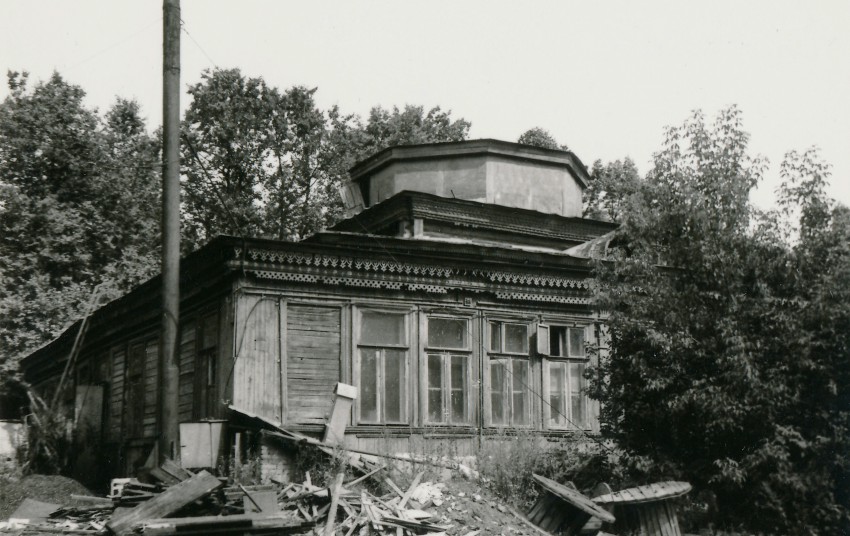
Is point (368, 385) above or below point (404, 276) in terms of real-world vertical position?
below

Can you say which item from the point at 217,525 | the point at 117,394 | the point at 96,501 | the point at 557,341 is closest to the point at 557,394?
the point at 557,341

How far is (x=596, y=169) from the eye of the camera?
46438 mm

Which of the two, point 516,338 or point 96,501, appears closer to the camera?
point 96,501

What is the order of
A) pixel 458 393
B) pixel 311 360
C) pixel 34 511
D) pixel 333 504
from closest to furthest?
pixel 333 504 → pixel 34 511 → pixel 311 360 → pixel 458 393

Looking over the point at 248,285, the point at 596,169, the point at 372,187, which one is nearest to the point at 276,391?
the point at 248,285

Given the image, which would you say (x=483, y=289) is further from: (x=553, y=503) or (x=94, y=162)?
(x=94, y=162)

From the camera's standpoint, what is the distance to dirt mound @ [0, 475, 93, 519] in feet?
47.3

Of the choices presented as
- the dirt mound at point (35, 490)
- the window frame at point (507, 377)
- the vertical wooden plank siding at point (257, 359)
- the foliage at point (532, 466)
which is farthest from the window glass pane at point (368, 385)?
the dirt mound at point (35, 490)

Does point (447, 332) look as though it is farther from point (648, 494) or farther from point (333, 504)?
point (333, 504)

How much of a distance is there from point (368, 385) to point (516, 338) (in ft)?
10.8

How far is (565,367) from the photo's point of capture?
18.1 meters

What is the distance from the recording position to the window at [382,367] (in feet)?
52.7

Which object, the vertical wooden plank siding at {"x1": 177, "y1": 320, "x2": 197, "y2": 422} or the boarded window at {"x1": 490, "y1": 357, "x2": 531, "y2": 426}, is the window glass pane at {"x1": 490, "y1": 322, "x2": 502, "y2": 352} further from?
the vertical wooden plank siding at {"x1": 177, "y1": 320, "x2": 197, "y2": 422}

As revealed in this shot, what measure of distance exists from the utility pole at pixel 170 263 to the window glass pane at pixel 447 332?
4834 mm
